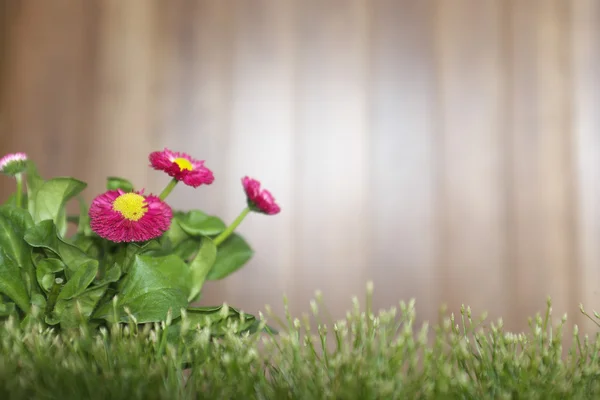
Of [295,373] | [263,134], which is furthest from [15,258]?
[263,134]

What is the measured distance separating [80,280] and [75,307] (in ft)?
0.10

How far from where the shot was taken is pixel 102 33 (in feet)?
5.98

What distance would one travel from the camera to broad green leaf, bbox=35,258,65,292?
2.52 feet

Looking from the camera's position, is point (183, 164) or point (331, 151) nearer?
point (183, 164)

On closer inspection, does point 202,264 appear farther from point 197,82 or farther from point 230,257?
point 197,82

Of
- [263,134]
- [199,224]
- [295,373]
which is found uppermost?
[263,134]

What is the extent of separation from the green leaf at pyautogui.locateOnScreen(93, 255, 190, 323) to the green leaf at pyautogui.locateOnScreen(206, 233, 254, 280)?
125mm

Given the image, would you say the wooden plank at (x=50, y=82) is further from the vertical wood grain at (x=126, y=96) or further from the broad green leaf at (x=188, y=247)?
the broad green leaf at (x=188, y=247)

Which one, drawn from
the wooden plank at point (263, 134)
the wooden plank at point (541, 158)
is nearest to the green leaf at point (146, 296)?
the wooden plank at point (263, 134)

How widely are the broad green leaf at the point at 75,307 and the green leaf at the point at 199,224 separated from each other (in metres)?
0.14

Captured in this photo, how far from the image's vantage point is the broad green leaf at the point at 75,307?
75cm

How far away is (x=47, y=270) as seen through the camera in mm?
771

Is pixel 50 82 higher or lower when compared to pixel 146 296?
higher

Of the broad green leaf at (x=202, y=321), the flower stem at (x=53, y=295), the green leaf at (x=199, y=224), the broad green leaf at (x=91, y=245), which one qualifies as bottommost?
the broad green leaf at (x=202, y=321)
